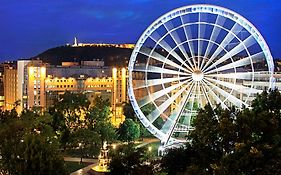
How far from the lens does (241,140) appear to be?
1928 cm

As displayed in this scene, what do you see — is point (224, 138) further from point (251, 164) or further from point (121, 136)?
point (121, 136)

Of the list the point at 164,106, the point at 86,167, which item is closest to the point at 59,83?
the point at 86,167

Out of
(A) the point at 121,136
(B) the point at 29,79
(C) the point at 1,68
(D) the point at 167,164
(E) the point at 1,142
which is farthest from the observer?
(C) the point at 1,68

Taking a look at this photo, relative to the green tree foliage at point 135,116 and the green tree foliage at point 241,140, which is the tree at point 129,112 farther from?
the green tree foliage at point 241,140

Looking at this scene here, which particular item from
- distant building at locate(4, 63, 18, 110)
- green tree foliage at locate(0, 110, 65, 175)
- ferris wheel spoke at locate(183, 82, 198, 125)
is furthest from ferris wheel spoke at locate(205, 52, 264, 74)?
distant building at locate(4, 63, 18, 110)

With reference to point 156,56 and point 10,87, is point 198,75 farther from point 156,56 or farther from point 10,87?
point 10,87

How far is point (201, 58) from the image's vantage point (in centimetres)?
4159

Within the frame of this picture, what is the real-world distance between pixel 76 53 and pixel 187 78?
4483 inches

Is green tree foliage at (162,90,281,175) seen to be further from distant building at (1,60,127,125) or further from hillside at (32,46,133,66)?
hillside at (32,46,133,66)

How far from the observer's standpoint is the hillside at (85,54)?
147375mm

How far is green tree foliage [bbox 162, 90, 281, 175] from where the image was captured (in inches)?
725

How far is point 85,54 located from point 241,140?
133702 millimetres

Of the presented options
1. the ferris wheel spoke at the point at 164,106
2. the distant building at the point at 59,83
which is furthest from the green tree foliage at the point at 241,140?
the distant building at the point at 59,83

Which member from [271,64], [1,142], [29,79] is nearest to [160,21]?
[271,64]
